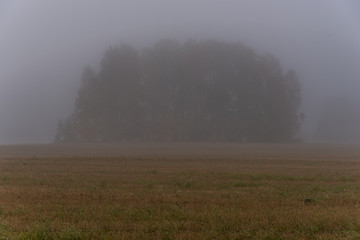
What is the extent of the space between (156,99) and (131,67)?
12.0 metres

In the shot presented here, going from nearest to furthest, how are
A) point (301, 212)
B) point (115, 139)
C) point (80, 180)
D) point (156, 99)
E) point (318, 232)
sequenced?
point (318, 232)
point (301, 212)
point (80, 180)
point (115, 139)
point (156, 99)

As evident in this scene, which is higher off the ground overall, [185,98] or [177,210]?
[185,98]

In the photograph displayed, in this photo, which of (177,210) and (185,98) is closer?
(177,210)

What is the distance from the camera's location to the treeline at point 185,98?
309 feet

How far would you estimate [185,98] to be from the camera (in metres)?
101

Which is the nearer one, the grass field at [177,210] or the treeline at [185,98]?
the grass field at [177,210]

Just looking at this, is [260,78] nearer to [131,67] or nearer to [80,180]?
[131,67]

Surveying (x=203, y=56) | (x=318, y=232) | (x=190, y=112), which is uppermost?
(x=203, y=56)

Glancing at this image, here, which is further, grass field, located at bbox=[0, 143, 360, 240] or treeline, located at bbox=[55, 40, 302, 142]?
treeline, located at bbox=[55, 40, 302, 142]

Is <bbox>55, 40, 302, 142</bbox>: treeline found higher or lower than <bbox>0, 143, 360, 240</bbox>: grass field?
higher

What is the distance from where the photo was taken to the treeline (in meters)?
94.2

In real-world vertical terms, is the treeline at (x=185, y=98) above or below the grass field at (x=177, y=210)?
above

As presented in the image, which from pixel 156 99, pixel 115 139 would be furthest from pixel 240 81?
pixel 115 139

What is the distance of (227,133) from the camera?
318ft
